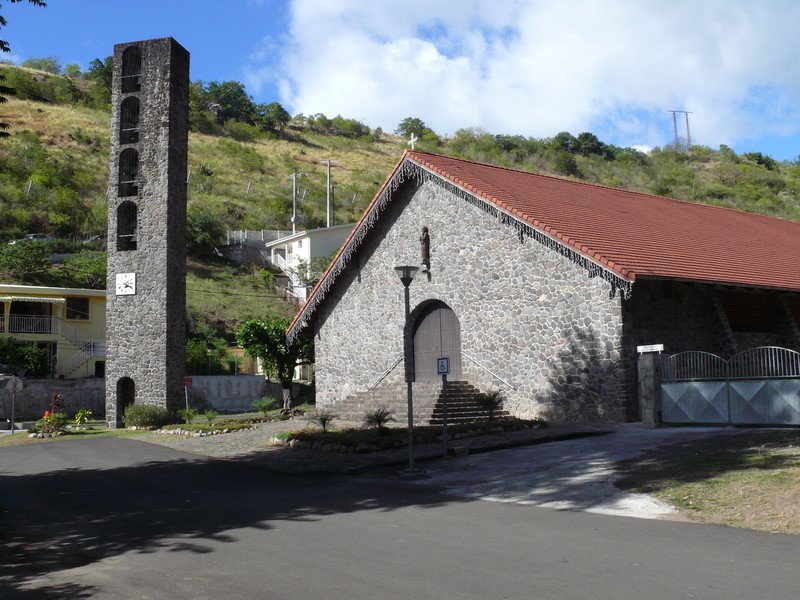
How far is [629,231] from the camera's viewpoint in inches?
873

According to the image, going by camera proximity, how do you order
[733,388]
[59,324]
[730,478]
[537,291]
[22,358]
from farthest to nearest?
[59,324] → [22,358] → [537,291] → [733,388] → [730,478]

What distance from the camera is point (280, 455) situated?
18.3m

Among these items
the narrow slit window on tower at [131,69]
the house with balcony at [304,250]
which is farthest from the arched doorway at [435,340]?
the house with balcony at [304,250]

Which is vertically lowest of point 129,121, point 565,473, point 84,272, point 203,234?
point 565,473

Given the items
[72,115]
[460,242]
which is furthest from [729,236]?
[72,115]

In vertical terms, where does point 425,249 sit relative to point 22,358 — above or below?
above

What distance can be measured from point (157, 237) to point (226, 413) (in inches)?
415

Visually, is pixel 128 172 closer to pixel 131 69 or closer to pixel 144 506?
pixel 131 69

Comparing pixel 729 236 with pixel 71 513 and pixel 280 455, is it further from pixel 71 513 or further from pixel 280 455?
pixel 71 513

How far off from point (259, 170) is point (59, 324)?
1952 inches

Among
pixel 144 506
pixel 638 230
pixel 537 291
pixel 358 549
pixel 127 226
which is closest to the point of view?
pixel 358 549

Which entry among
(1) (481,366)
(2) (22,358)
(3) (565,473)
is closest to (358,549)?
(3) (565,473)

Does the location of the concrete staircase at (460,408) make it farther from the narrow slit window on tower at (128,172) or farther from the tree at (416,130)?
the tree at (416,130)

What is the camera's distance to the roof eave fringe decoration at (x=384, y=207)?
1941cm
